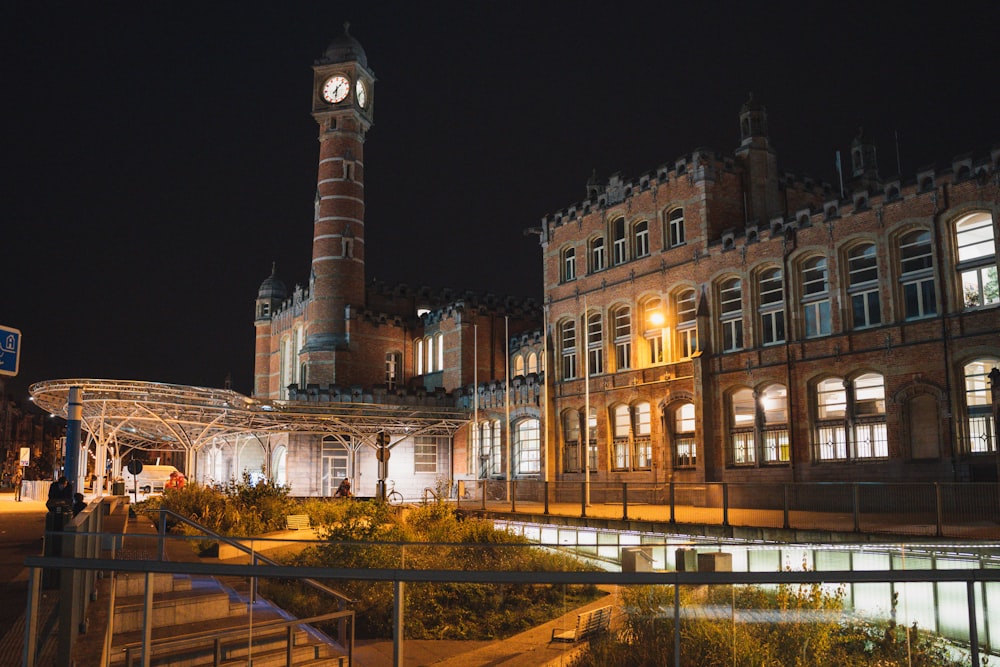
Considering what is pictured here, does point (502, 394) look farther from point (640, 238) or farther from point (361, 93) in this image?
point (361, 93)

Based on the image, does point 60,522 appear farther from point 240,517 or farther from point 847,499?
point 847,499

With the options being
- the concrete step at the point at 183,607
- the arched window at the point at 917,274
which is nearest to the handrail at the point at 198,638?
the concrete step at the point at 183,607

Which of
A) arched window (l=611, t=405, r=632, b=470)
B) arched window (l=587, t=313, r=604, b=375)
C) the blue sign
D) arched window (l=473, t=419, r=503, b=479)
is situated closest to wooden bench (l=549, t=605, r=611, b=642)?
the blue sign

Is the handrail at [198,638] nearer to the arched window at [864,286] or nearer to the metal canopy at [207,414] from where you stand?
the arched window at [864,286]

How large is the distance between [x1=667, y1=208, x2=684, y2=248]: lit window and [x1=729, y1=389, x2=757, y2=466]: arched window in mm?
6844

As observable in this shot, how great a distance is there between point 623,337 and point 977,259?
609 inches

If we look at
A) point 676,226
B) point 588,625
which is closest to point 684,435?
point 676,226

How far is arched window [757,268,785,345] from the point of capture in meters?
32.0

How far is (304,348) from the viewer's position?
56938mm

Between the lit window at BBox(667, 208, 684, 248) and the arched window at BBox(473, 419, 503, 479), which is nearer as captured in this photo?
the lit window at BBox(667, 208, 684, 248)

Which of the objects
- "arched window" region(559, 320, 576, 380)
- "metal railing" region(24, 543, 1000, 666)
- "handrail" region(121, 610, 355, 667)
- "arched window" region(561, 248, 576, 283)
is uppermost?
"arched window" region(561, 248, 576, 283)

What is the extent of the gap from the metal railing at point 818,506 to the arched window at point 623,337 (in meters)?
9.62

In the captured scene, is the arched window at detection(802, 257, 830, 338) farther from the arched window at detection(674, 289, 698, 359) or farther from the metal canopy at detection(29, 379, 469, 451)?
the metal canopy at detection(29, 379, 469, 451)

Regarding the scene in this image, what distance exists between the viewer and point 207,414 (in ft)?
129
